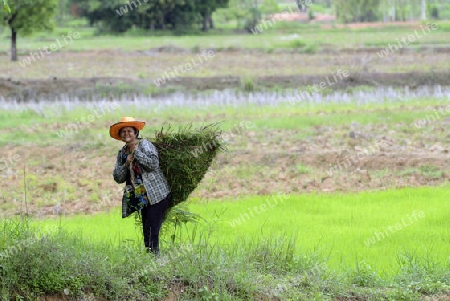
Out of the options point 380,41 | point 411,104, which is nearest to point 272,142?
point 411,104

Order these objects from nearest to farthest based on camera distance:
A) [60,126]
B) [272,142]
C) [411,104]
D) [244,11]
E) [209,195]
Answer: [209,195], [272,142], [60,126], [411,104], [244,11]

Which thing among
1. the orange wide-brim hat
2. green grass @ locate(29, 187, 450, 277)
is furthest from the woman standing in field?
green grass @ locate(29, 187, 450, 277)

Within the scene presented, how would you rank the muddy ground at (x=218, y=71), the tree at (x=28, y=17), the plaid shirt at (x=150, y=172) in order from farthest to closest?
the tree at (x=28, y=17) < the muddy ground at (x=218, y=71) < the plaid shirt at (x=150, y=172)

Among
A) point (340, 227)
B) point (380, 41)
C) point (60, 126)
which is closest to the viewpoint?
point (340, 227)

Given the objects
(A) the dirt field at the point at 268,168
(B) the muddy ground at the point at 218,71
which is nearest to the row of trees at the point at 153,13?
(B) the muddy ground at the point at 218,71

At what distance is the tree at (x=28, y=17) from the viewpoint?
37.7 metres

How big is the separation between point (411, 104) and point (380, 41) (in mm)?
24184

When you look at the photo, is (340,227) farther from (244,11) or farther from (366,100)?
(244,11)

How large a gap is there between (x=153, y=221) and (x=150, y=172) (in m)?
0.48

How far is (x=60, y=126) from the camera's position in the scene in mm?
19375

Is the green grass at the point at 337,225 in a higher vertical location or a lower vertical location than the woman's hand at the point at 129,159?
lower

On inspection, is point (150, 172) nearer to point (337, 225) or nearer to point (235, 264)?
point (235, 264)

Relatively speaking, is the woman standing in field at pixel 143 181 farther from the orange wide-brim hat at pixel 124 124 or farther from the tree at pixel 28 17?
the tree at pixel 28 17

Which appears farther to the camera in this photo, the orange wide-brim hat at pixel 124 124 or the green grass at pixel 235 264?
the orange wide-brim hat at pixel 124 124
